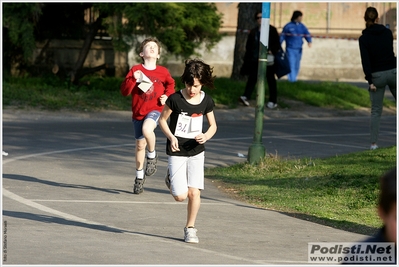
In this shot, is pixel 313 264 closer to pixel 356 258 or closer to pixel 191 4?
pixel 356 258

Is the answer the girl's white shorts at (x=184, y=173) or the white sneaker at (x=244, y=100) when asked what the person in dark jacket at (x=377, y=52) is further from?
the white sneaker at (x=244, y=100)

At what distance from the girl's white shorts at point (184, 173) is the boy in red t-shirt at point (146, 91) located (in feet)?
6.92

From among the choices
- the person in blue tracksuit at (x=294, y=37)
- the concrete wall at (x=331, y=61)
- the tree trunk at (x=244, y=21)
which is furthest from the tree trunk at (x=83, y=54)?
the concrete wall at (x=331, y=61)

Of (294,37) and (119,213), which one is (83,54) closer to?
Result: (294,37)

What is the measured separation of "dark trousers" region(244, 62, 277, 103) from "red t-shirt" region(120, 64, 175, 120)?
11.2 meters

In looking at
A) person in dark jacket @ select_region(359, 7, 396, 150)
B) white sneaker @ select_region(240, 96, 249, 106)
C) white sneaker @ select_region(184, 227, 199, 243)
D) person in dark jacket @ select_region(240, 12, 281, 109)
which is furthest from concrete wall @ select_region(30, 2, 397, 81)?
white sneaker @ select_region(184, 227, 199, 243)

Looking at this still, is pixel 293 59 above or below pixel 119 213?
above

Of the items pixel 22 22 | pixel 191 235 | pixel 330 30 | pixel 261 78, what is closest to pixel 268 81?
pixel 22 22

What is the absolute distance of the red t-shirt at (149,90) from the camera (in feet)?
30.8

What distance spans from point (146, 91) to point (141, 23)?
13.5 metres

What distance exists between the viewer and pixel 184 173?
23.7 ft

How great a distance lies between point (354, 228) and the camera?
8008 mm

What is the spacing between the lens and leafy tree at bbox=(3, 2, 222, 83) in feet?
73.0

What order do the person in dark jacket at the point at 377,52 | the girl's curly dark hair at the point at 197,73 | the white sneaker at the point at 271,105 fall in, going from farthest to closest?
the white sneaker at the point at 271,105 → the person in dark jacket at the point at 377,52 → the girl's curly dark hair at the point at 197,73
